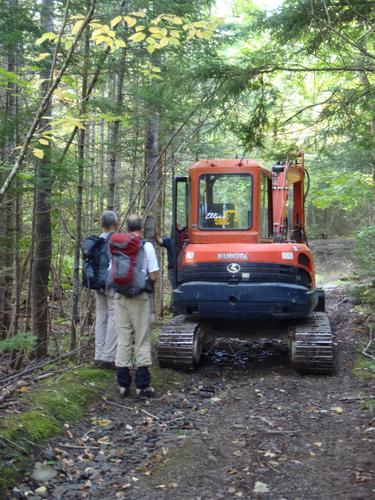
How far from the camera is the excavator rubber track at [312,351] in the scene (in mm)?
6559

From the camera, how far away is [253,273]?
22.4 feet

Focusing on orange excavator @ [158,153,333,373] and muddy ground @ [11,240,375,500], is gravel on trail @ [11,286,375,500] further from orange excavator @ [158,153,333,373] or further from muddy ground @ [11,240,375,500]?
orange excavator @ [158,153,333,373]

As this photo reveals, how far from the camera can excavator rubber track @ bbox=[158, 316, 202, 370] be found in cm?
678

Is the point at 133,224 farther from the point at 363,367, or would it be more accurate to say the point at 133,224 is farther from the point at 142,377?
the point at 363,367

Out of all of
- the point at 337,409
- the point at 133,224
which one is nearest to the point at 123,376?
the point at 133,224

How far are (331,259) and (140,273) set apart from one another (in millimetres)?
21613

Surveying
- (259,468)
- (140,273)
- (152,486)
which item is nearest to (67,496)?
(152,486)

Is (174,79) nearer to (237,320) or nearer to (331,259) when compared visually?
(237,320)

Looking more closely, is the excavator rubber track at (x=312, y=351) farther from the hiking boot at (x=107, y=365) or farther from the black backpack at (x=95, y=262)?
the black backpack at (x=95, y=262)

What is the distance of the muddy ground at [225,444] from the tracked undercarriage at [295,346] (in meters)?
0.19

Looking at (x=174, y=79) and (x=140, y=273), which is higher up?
(x=174, y=79)

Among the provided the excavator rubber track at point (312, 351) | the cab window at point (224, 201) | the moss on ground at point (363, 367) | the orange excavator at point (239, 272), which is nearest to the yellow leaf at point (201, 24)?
the orange excavator at point (239, 272)

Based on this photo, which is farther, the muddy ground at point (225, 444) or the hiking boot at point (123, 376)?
the hiking boot at point (123, 376)

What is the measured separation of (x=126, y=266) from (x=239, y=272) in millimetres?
1921
